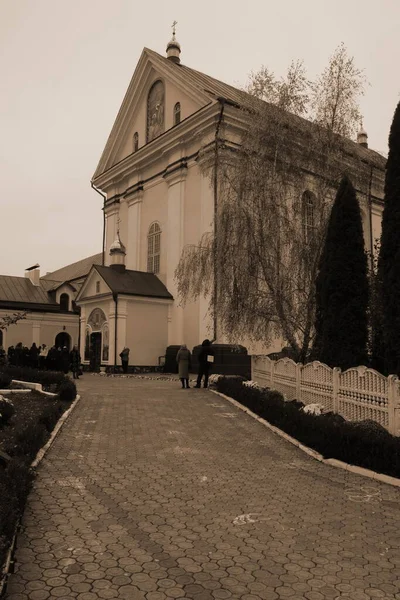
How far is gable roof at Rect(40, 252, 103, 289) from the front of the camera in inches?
1884

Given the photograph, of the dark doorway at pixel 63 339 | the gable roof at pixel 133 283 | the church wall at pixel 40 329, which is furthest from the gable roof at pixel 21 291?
the gable roof at pixel 133 283

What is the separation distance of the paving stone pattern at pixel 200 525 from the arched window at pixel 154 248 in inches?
863

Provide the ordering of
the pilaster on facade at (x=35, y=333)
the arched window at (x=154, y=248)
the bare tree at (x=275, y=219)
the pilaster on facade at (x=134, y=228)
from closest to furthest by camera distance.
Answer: the bare tree at (x=275, y=219), the arched window at (x=154, y=248), the pilaster on facade at (x=134, y=228), the pilaster on facade at (x=35, y=333)

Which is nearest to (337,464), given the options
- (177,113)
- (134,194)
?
(177,113)

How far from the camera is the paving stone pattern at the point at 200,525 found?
416 centimetres

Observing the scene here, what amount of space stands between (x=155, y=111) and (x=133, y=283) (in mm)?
11840

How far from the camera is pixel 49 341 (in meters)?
38.7

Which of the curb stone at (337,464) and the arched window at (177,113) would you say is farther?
the arched window at (177,113)

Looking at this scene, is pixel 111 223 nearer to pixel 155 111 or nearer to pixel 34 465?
pixel 155 111

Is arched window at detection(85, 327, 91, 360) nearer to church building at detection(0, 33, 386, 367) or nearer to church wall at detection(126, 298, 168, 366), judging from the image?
church building at detection(0, 33, 386, 367)

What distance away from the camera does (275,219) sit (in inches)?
684

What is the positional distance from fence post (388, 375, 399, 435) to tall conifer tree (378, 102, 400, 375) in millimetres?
1721

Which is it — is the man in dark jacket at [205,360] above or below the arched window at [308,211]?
below

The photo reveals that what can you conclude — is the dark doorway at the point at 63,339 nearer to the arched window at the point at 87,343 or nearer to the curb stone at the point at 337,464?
the arched window at the point at 87,343
